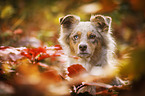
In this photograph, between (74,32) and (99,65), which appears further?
(74,32)

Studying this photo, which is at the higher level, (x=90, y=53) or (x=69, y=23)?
(x=69, y=23)

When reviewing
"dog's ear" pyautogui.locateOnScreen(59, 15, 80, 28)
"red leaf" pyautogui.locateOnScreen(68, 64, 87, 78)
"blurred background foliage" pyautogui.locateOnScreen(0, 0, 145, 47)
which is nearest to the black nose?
"blurred background foliage" pyautogui.locateOnScreen(0, 0, 145, 47)

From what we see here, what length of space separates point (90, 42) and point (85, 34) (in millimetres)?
143

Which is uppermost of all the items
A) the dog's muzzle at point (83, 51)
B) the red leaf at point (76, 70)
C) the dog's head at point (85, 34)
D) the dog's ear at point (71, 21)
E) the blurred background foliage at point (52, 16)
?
the blurred background foliage at point (52, 16)

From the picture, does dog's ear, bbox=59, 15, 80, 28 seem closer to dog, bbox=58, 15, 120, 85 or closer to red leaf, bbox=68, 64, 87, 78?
dog, bbox=58, 15, 120, 85

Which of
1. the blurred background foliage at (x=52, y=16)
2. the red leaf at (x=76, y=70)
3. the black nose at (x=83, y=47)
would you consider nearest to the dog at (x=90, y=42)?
the black nose at (x=83, y=47)

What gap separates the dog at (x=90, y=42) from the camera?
244cm

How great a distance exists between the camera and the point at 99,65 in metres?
2.50

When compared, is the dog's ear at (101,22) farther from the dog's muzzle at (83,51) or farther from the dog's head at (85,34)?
the dog's muzzle at (83,51)

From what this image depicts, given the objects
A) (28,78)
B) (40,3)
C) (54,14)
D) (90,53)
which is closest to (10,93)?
(28,78)

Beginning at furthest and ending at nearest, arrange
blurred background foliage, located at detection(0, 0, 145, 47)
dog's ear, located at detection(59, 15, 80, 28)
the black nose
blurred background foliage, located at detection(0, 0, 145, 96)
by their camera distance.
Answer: dog's ear, located at detection(59, 15, 80, 28), the black nose, blurred background foliage, located at detection(0, 0, 145, 47), blurred background foliage, located at detection(0, 0, 145, 96)

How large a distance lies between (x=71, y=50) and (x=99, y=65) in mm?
542

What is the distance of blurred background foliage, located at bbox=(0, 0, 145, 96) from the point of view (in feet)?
2.22

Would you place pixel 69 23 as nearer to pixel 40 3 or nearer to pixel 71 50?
pixel 71 50
